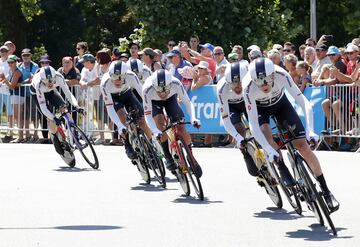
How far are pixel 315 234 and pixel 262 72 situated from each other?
1698mm

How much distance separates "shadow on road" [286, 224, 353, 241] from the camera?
10.5 metres

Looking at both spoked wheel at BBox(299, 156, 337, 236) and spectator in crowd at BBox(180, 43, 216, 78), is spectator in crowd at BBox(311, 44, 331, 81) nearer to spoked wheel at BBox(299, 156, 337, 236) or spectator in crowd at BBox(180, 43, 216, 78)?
spectator in crowd at BBox(180, 43, 216, 78)

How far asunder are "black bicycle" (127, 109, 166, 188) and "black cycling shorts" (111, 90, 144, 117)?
17cm

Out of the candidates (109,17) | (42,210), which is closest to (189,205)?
(42,210)

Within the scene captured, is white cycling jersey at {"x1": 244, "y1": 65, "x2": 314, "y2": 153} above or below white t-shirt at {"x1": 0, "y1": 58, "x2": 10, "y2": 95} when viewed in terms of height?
below

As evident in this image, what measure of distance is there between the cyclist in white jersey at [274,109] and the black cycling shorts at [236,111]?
1.80m

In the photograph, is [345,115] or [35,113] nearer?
[345,115]

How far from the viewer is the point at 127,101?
53.1 ft

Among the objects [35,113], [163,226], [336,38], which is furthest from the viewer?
[336,38]

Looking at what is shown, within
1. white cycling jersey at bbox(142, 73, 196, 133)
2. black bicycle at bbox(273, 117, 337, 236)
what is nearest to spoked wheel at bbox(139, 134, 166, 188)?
white cycling jersey at bbox(142, 73, 196, 133)

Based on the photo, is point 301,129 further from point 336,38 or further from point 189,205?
point 336,38

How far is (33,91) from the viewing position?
18.8 meters

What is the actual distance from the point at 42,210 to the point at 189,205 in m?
1.71

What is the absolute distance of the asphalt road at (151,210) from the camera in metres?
10.5
